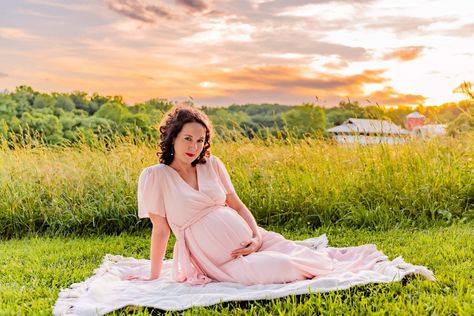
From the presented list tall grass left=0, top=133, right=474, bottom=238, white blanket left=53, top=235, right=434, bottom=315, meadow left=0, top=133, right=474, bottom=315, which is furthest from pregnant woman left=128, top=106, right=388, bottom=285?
tall grass left=0, top=133, right=474, bottom=238

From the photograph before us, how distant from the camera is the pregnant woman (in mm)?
3768

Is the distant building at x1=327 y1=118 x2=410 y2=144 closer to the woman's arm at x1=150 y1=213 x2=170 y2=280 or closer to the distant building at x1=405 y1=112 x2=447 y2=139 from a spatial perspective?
the distant building at x1=405 y1=112 x2=447 y2=139

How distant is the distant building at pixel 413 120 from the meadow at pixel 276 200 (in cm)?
67

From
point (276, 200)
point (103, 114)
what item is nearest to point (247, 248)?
point (276, 200)

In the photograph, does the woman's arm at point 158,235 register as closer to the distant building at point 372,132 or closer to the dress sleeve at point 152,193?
the dress sleeve at point 152,193

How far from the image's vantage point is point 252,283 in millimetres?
3645

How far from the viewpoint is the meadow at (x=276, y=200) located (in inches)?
195

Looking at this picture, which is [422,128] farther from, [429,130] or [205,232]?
[205,232]

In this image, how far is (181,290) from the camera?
364 centimetres

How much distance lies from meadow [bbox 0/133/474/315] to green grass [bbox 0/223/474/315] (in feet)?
0.07

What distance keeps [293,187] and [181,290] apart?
9.52 feet

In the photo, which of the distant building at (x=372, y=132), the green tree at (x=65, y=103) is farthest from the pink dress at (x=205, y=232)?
the green tree at (x=65, y=103)

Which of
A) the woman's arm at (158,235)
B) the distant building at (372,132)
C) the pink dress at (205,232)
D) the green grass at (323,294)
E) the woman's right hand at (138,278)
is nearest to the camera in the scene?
the green grass at (323,294)

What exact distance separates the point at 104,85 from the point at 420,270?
25.4ft
